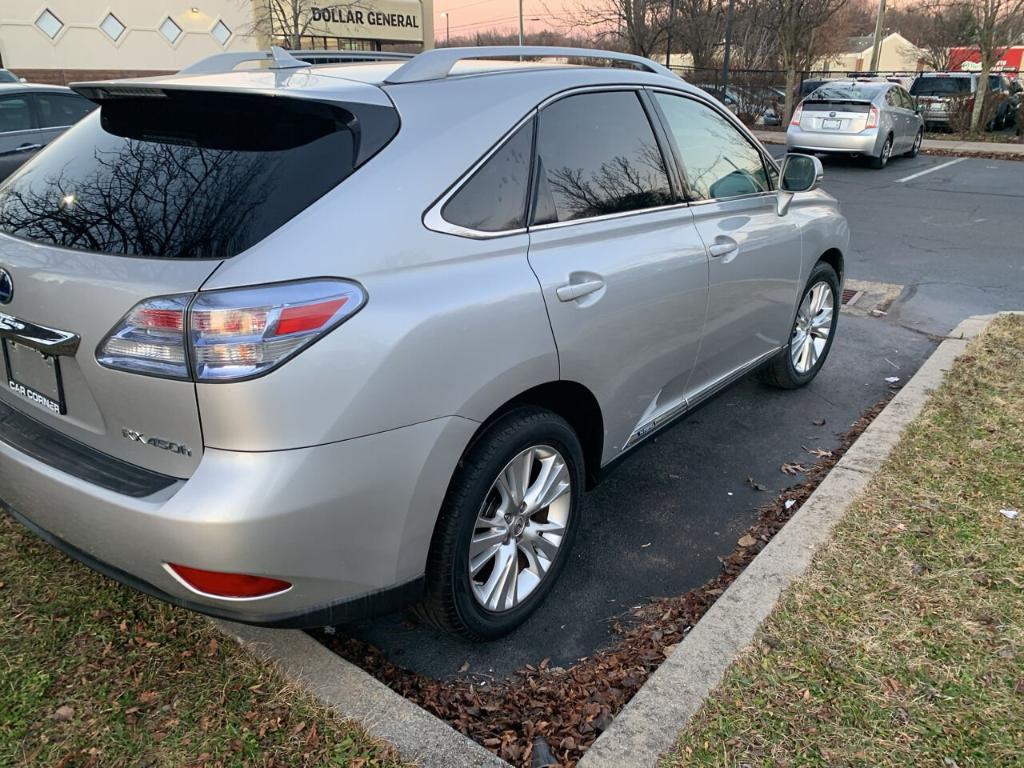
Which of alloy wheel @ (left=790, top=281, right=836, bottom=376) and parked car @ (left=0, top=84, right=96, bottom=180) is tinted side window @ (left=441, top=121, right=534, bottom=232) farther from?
parked car @ (left=0, top=84, right=96, bottom=180)

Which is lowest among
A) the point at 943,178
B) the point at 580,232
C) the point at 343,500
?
the point at 943,178

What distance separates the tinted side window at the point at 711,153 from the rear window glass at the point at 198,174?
5.47ft

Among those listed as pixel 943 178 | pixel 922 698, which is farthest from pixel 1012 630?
pixel 943 178

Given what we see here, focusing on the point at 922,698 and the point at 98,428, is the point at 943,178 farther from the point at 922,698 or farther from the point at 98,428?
the point at 98,428

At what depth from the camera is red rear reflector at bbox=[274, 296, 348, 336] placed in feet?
6.31

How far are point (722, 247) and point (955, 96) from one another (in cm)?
2408

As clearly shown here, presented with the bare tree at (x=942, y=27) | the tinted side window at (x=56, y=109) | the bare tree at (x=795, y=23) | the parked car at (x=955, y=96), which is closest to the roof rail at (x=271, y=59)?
the tinted side window at (x=56, y=109)

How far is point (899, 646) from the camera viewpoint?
8.32 ft

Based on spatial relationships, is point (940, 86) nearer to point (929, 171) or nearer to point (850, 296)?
point (929, 171)

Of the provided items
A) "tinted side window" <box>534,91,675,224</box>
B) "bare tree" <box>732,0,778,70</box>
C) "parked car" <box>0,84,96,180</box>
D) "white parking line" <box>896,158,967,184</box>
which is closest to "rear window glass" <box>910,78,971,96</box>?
"bare tree" <box>732,0,778,70</box>

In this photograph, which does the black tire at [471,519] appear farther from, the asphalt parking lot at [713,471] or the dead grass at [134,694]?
the dead grass at [134,694]

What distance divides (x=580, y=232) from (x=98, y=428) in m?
1.62

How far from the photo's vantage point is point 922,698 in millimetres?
2332

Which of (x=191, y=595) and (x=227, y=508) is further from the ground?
(x=227, y=508)
